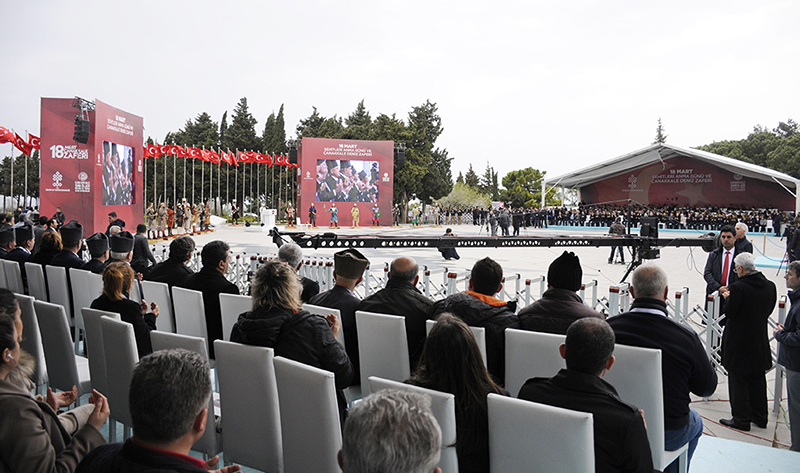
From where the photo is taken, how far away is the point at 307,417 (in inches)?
84.0

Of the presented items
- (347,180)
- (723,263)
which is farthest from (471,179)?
(723,263)

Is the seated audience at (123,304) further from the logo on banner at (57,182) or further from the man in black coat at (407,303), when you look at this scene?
the logo on banner at (57,182)

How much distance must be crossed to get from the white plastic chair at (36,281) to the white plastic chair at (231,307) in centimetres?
271

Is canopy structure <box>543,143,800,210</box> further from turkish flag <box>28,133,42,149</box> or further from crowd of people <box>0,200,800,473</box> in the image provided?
crowd of people <box>0,200,800,473</box>

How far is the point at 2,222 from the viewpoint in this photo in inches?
383

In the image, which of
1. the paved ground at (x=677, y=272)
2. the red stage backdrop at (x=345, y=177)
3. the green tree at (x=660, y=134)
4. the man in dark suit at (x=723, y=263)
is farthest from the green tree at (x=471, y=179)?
the man in dark suit at (x=723, y=263)

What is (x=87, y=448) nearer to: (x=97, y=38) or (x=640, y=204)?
(x=97, y=38)

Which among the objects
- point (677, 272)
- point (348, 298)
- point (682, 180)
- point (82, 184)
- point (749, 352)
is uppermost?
point (682, 180)

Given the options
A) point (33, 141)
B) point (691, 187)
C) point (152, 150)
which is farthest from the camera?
point (691, 187)

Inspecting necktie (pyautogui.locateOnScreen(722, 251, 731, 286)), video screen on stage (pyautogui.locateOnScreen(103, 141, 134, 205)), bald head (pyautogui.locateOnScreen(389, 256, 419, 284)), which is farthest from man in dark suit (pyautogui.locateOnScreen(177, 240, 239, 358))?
video screen on stage (pyautogui.locateOnScreen(103, 141, 134, 205))

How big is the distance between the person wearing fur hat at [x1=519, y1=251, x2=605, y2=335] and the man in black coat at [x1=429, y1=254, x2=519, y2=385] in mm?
116

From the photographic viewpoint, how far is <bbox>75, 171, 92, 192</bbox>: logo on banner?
17188 mm

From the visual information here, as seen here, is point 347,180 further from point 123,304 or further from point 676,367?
point 676,367

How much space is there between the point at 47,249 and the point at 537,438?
6.51 meters
